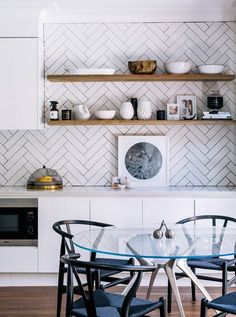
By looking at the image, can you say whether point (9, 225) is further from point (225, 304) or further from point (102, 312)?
point (225, 304)

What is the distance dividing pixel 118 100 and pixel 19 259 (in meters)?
1.85

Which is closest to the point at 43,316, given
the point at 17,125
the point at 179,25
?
the point at 17,125

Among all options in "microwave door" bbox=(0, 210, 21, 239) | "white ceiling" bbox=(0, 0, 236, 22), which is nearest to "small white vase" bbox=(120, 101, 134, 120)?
"white ceiling" bbox=(0, 0, 236, 22)

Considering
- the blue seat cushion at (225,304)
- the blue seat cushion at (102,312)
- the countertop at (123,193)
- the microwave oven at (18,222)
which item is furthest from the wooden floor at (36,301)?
the blue seat cushion at (102,312)

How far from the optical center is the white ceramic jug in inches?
202

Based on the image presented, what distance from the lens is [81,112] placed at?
5.13m

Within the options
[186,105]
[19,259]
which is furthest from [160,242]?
[186,105]

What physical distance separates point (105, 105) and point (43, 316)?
2260mm

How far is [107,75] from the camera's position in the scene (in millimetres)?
5062

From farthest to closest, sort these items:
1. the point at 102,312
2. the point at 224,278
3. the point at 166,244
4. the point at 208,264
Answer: the point at 208,264 < the point at 224,278 < the point at 166,244 < the point at 102,312

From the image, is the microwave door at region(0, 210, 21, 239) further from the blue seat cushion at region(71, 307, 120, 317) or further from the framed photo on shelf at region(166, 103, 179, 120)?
the blue seat cushion at region(71, 307, 120, 317)

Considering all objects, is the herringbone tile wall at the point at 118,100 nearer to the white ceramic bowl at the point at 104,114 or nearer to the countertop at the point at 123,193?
the white ceramic bowl at the point at 104,114

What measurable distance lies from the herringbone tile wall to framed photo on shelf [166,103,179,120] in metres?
0.11

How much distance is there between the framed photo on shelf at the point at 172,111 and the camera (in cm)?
524
